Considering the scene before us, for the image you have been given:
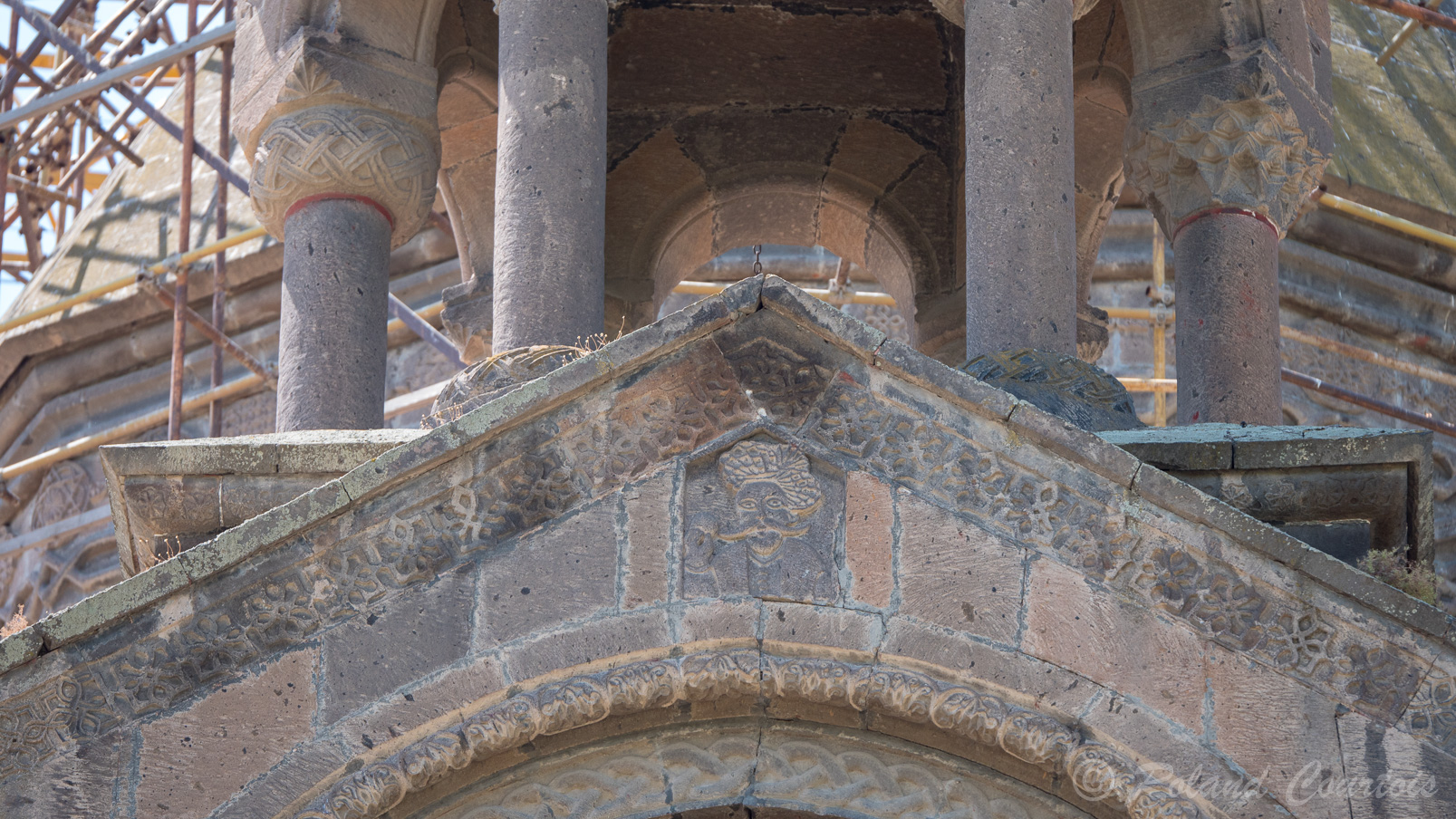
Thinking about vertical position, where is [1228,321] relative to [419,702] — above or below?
above

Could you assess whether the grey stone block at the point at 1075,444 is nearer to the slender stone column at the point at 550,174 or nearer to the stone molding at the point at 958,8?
the slender stone column at the point at 550,174

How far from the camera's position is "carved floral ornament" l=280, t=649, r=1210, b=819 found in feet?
20.2

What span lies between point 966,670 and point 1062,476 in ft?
1.99

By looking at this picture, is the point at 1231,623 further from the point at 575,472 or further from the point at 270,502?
the point at 270,502

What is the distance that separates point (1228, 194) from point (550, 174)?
2918mm

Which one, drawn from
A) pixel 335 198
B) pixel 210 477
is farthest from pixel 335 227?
pixel 210 477

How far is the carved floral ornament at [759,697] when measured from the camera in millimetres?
6164

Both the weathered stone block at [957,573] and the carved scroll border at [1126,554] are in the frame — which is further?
the weathered stone block at [957,573]

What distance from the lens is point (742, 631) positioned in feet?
21.0

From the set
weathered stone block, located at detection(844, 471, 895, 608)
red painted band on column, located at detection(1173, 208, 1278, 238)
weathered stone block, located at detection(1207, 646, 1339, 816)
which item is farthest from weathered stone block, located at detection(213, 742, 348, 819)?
red painted band on column, located at detection(1173, 208, 1278, 238)

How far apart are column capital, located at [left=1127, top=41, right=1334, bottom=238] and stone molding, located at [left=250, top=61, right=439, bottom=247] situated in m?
3.02

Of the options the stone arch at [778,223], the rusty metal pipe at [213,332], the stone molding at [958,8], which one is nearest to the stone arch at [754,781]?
the stone molding at [958,8]

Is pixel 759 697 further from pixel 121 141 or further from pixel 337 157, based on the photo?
pixel 121 141

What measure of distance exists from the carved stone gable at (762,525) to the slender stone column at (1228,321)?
9.65 ft
